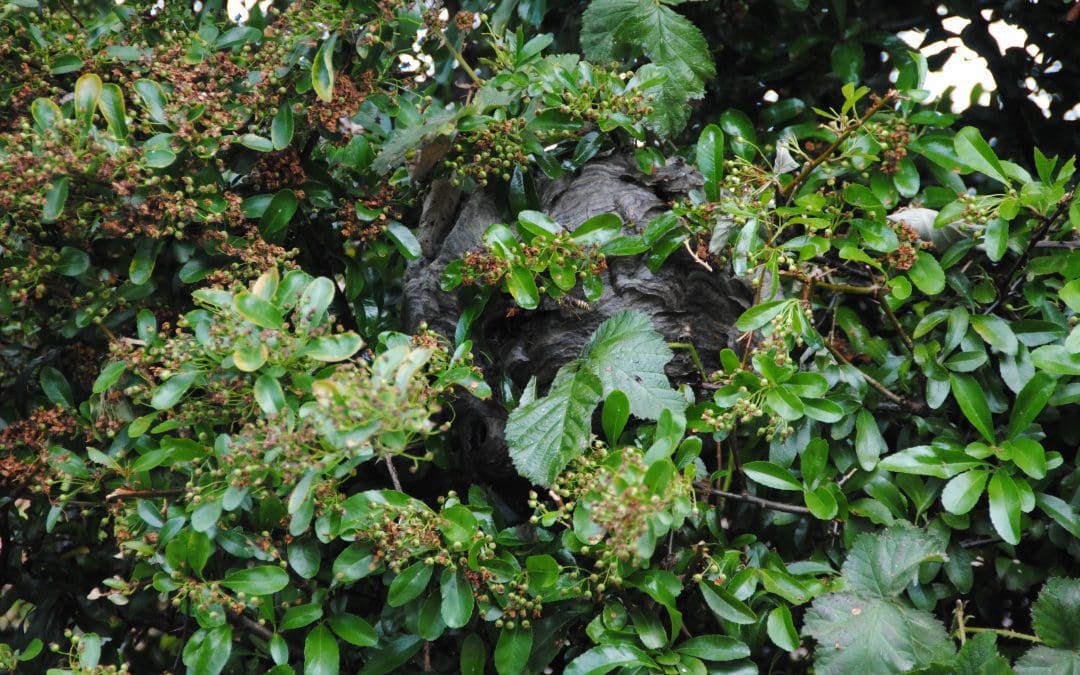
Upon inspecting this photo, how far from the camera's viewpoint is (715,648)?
133cm

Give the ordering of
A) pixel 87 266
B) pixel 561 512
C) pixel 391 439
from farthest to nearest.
Answer: pixel 87 266 < pixel 561 512 < pixel 391 439

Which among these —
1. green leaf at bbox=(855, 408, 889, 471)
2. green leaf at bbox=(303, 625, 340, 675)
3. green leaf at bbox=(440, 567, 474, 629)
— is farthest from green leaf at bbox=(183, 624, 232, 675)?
green leaf at bbox=(855, 408, 889, 471)

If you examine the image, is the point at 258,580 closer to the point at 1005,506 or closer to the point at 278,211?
the point at 278,211

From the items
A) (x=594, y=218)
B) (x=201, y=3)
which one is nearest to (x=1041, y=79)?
(x=594, y=218)

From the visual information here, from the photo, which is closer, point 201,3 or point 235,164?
point 235,164

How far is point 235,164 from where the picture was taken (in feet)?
5.24

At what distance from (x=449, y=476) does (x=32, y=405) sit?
80 centimetres

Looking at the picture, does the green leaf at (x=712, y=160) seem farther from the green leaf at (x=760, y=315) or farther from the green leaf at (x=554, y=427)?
the green leaf at (x=554, y=427)

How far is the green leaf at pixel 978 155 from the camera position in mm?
1466

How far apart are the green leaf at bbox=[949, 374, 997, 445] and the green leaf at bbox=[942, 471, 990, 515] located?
→ 7 cm

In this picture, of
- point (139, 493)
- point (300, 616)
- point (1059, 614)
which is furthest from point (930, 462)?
point (139, 493)

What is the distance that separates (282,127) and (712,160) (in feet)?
2.36

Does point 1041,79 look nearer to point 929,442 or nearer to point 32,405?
point 929,442

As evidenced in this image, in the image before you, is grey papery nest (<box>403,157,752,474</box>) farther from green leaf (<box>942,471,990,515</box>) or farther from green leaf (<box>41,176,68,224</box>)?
green leaf (<box>41,176,68,224</box>)
